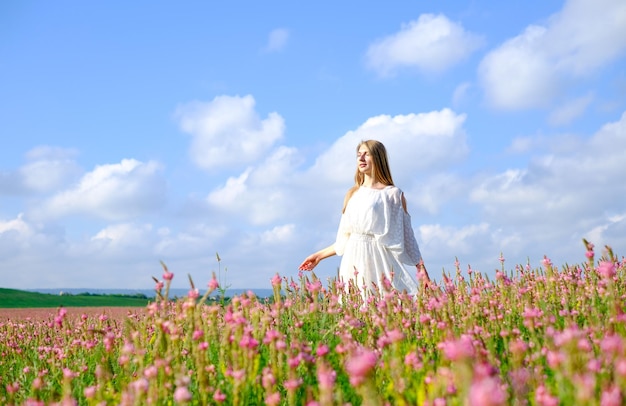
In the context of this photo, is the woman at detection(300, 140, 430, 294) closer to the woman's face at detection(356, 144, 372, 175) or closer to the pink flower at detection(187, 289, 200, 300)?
the woman's face at detection(356, 144, 372, 175)

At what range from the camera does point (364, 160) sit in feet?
27.3

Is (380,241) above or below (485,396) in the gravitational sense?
above

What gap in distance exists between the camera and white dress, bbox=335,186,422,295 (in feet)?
26.6

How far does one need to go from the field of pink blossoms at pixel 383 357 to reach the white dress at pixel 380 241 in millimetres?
1998

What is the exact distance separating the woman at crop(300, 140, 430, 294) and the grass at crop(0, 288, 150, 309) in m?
11.4

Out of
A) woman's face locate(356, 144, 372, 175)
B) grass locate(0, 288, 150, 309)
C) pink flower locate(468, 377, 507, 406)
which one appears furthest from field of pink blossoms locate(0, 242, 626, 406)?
grass locate(0, 288, 150, 309)

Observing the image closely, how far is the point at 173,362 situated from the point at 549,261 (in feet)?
11.1

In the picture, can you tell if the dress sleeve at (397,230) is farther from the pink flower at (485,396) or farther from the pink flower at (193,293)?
the pink flower at (485,396)

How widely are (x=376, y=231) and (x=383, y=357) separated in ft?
16.3

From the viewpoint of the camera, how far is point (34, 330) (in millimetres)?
7973

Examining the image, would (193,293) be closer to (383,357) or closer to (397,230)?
(383,357)

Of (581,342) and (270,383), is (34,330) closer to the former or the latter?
(270,383)

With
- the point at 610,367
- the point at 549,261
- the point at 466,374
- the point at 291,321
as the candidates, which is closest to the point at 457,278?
A: the point at 549,261

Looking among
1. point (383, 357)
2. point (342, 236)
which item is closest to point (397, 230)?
point (342, 236)
